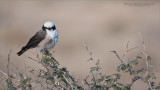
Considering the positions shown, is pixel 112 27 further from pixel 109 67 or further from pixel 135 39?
pixel 109 67

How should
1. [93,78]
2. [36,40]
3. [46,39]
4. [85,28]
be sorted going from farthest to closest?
1. [85,28]
2. [36,40]
3. [46,39]
4. [93,78]

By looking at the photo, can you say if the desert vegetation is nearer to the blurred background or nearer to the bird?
the bird

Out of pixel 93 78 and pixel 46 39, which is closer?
pixel 93 78

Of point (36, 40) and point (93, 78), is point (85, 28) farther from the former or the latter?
point (93, 78)

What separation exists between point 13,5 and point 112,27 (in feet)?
25.5

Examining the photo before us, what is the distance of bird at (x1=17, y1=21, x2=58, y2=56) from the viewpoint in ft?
20.2

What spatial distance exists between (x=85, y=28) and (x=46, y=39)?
939 cm

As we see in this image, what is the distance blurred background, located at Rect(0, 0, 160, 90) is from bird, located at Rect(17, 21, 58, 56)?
14.3 ft

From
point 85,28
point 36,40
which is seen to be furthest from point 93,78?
point 85,28

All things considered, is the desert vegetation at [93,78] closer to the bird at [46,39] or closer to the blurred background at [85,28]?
the bird at [46,39]

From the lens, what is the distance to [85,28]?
15.6 meters

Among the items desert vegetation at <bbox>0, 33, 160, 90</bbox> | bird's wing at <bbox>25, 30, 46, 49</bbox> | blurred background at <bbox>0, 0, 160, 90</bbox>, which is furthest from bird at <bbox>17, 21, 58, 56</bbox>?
blurred background at <bbox>0, 0, 160, 90</bbox>

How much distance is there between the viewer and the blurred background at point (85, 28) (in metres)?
11.9

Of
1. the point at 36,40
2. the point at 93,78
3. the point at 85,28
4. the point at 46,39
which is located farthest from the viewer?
the point at 85,28
